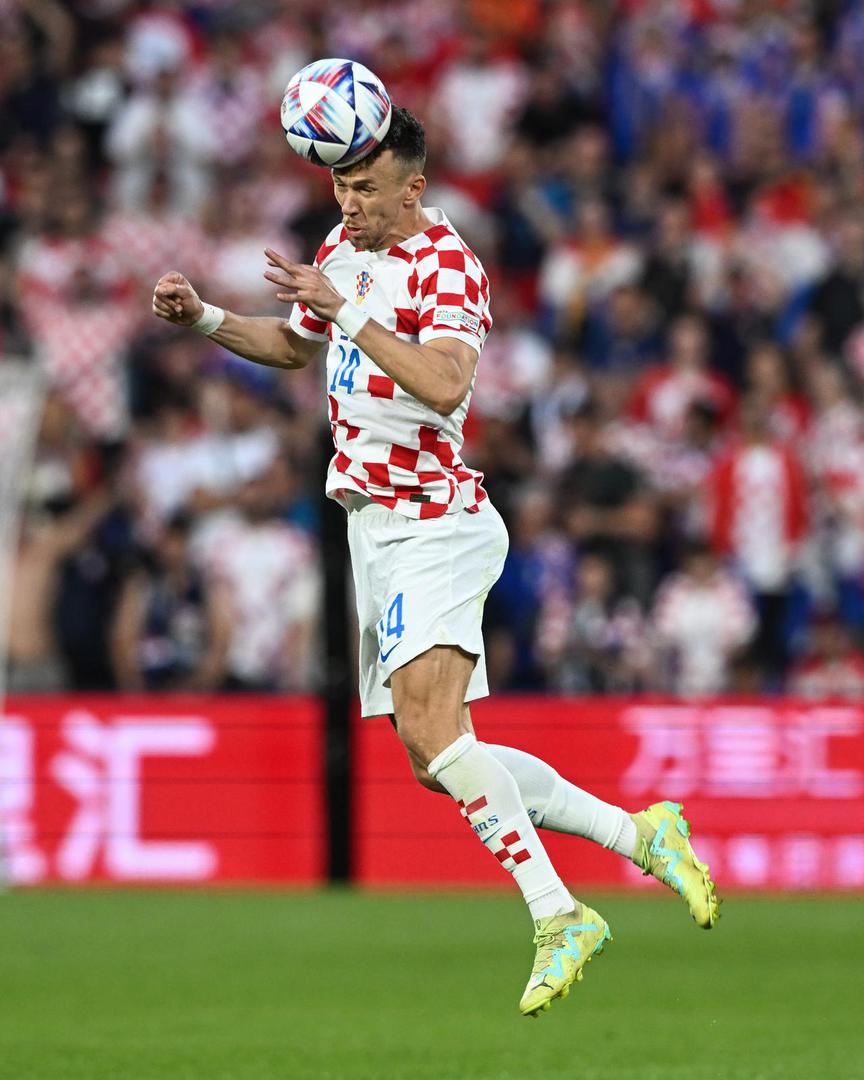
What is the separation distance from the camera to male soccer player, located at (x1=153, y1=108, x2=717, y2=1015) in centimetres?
626

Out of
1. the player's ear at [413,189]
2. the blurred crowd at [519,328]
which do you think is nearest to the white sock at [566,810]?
the player's ear at [413,189]

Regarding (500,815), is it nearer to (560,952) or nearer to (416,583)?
(560,952)

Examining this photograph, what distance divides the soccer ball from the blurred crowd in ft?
21.5

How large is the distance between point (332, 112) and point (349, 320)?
2.05ft

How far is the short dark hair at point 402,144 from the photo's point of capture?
6.27 m

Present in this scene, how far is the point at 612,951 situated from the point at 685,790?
2.76m

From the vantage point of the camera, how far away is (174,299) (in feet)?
21.1

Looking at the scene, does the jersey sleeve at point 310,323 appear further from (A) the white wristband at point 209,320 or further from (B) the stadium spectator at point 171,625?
(B) the stadium spectator at point 171,625

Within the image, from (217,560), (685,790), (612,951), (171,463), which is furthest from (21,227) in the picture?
(612,951)

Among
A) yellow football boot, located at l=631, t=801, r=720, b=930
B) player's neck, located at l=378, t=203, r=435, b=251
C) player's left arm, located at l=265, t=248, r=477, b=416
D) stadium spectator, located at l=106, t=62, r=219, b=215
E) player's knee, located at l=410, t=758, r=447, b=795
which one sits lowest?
yellow football boot, located at l=631, t=801, r=720, b=930

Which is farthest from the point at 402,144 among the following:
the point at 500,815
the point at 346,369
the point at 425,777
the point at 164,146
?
the point at 164,146

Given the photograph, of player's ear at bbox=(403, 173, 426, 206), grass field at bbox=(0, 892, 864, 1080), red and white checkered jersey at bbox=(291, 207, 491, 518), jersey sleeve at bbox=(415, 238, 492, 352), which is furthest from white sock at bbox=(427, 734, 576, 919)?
player's ear at bbox=(403, 173, 426, 206)

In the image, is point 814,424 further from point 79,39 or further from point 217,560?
point 79,39

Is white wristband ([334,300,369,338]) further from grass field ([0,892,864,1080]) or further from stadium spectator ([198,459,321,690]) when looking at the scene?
stadium spectator ([198,459,321,690])
